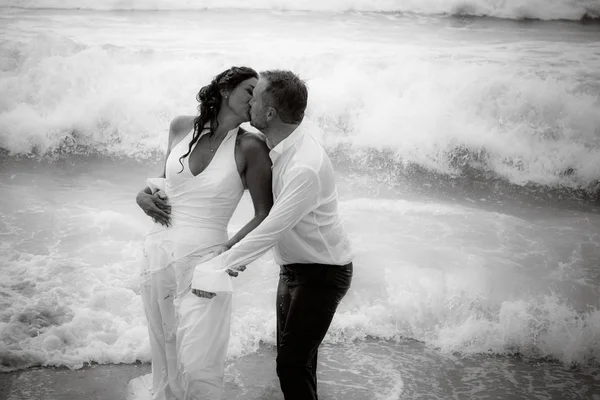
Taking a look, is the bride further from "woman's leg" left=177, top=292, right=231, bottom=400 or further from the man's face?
the man's face

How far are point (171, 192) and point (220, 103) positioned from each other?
38cm

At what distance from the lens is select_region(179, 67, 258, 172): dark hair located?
88.1 inches

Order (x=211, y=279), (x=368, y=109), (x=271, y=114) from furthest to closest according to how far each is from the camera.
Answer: (x=368, y=109) → (x=271, y=114) → (x=211, y=279)

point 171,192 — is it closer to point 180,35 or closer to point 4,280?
point 4,280

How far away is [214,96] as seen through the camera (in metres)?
2.27

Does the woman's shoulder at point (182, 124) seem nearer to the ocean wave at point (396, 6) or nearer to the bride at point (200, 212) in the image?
the bride at point (200, 212)

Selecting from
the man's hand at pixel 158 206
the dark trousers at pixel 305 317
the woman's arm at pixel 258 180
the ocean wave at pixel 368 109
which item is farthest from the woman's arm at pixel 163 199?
the ocean wave at pixel 368 109

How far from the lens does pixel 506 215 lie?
5168mm

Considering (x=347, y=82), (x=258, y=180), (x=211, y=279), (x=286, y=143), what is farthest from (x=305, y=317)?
(x=347, y=82)

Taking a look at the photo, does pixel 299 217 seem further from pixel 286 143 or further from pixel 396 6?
pixel 396 6

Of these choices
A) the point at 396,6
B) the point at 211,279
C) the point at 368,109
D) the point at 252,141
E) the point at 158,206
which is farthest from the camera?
the point at 368,109

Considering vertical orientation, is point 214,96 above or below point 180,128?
above

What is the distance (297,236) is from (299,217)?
13cm

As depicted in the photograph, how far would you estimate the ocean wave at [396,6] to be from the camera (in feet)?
17.1
